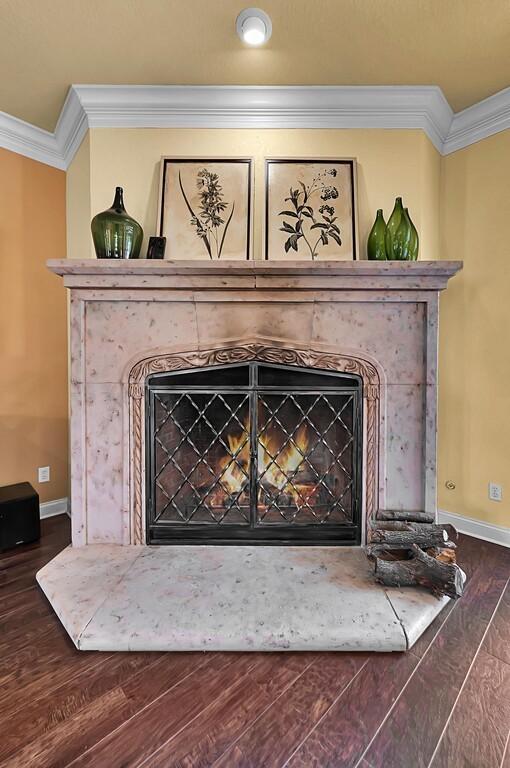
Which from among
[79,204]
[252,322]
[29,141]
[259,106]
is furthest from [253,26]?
[29,141]

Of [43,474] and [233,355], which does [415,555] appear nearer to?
[233,355]

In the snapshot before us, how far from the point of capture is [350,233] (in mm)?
Answer: 2121

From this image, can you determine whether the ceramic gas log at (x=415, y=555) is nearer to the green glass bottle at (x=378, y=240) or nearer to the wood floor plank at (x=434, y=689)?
the wood floor plank at (x=434, y=689)

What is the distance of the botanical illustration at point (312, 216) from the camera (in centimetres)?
212

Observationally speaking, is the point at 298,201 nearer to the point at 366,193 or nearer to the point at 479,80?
the point at 366,193

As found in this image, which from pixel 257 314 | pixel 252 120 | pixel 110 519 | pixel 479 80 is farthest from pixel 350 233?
pixel 110 519

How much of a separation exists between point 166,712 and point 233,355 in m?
1.46

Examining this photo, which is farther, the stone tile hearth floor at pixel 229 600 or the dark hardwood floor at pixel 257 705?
the stone tile hearth floor at pixel 229 600

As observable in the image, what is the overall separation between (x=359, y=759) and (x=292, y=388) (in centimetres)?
143

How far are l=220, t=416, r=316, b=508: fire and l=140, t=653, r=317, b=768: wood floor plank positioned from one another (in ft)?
2.75

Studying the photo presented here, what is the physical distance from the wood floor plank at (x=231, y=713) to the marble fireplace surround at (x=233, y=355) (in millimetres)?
651

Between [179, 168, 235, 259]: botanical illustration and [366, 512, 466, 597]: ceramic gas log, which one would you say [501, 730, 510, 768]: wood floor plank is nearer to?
[366, 512, 466, 597]: ceramic gas log

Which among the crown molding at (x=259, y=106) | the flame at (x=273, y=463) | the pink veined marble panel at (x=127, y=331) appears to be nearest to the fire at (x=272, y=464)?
the flame at (x=273, y=463)

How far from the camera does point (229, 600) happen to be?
1.63 meters
